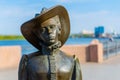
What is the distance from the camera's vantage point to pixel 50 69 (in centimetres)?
284


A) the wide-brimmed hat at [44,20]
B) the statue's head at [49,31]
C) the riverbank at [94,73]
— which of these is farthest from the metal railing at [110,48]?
the statue's head at [49,31]

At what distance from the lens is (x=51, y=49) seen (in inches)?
113

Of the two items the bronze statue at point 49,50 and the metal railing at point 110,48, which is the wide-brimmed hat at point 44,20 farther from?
the metal railing at point 110,48

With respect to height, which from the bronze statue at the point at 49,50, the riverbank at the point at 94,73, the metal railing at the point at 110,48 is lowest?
the riverbank at the point at 94,73

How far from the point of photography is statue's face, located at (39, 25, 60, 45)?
2844 millimetres

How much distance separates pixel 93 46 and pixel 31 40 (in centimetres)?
1288

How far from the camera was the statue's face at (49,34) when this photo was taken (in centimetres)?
284

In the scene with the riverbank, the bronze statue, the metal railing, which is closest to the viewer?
the bronze statue

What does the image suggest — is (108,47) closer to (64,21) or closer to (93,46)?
(93,46)

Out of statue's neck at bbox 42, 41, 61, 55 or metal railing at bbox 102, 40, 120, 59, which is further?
metal railing at bbox 102, 40, 120, 59

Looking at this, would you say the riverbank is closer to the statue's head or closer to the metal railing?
the metal railing

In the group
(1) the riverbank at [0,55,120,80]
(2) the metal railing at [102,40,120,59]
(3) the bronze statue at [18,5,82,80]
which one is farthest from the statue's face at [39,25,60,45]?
(2) the metal railing at [102,40,120,59]

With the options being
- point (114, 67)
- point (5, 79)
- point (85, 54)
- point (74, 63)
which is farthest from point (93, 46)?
point (74, 63)

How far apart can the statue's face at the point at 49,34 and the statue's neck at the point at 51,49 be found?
0.12 ft
